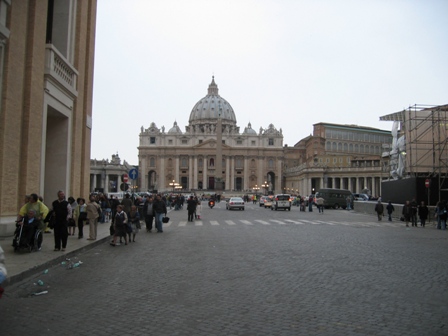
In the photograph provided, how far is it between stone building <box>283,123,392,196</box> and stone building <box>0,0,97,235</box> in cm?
6932

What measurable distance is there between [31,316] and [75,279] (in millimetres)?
2641

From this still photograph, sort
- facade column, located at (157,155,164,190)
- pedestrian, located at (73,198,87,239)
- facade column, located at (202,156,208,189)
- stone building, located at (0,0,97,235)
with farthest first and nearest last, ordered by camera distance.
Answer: facade column, located at (202,156,208,189)
facade column, located at (157,155,164,190)
pedestrian, located at (73,198,87,239)
stone building, located at (0,0,97,235)

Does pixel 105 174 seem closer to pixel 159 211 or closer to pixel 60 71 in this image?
pixel 159 211

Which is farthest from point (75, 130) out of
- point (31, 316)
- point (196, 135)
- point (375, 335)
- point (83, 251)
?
point (196, 135)

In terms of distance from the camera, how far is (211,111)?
167375mm

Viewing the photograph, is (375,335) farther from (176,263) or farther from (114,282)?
(176,263)

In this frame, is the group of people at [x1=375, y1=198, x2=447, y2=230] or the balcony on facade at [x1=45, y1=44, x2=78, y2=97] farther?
the group of people at [x1=375, y1=198, x2=447, y2=230]

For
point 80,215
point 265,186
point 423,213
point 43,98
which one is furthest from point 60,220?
Answer: point 265,186

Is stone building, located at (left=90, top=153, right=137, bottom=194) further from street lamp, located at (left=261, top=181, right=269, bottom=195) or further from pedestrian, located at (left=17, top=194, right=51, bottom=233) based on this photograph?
pedestrian, located at (left=17, top=194, right=51, bottom=233)

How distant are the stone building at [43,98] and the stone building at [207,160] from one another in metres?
120

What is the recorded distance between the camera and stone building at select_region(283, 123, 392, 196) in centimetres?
9295

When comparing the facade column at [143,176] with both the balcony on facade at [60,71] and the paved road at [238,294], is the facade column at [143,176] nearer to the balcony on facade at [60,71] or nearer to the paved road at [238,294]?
the balcony on facade at [60,71]

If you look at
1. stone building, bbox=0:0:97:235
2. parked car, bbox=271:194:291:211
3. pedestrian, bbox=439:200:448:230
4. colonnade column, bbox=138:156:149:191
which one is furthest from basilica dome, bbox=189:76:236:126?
stone building, bbox=0:0:97:235

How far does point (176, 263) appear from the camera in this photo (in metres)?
10.4
